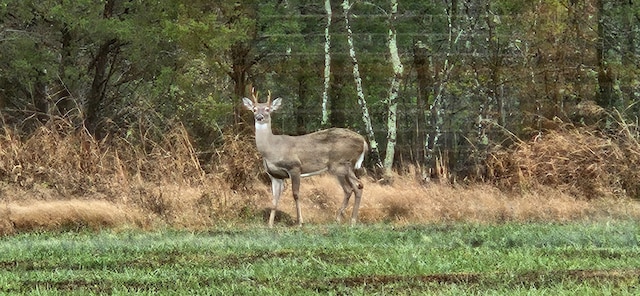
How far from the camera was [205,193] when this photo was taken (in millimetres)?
15992

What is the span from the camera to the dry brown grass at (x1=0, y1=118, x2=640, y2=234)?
15.1m

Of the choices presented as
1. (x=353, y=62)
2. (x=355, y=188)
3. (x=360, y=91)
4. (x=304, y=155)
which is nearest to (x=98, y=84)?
(x=353, y=62)

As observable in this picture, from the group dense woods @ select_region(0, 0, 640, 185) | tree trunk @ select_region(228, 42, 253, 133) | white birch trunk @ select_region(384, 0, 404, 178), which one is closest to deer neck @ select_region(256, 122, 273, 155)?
white birch trunk @ select_region(384, 0, 404, 178)

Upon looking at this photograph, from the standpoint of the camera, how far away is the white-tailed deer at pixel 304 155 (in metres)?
15.8

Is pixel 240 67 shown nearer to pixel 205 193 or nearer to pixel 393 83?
pixel 393 83

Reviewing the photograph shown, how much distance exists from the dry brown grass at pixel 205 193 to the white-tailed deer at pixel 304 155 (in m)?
0.58

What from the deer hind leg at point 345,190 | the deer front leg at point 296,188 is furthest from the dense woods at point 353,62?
the deer front leg at point 296,188

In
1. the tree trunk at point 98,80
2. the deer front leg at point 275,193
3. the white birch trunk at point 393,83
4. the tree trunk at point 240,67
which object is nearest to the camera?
the deer front leg at point 275,193

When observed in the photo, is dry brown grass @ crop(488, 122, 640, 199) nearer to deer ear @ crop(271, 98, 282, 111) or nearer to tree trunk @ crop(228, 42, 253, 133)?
deer ear @ crop(271, 98, 282, 111)

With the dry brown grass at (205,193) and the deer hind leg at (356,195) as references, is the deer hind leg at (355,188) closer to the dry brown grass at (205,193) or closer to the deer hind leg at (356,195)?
the deer hind leg at (356,195)

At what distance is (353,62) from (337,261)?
15776mm

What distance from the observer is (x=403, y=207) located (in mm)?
16344

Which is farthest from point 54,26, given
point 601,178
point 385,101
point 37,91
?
point 601,178

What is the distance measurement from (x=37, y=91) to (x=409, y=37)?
10.4m
